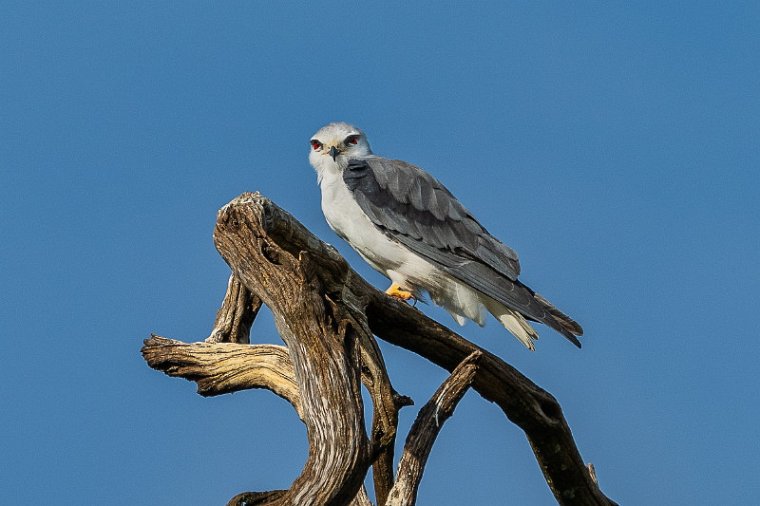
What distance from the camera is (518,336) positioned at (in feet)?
29.1

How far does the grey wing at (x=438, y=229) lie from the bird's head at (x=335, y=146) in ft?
1.50

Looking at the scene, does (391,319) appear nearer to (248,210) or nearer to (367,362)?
(367,362)

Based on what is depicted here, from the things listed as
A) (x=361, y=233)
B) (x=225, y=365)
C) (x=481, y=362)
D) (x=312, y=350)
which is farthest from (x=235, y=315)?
(x=481, y=362)

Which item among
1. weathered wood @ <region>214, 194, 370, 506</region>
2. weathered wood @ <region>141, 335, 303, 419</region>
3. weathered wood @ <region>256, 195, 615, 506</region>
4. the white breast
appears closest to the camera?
weathered wood @ <region>214, 194, 370, 506</region>

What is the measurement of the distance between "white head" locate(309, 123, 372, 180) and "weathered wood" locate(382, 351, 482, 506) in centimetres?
353

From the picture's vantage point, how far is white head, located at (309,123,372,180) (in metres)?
9.66

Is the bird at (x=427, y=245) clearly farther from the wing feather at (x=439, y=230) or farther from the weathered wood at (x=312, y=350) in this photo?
the weathered wood at (x=312, y=350)

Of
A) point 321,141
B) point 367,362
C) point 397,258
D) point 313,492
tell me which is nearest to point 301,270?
point 367,362

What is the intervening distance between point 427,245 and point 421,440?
2.87 metres

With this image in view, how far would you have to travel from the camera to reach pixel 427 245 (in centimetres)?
897

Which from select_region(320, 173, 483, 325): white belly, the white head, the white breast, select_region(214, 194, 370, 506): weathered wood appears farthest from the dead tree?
the white head

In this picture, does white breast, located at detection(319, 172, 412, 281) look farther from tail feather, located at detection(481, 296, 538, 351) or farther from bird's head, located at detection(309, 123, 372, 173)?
tail feather, located at detection(481, 296, 538, 351)

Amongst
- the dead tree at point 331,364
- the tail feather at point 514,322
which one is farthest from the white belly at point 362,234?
the dead tree at point 331,364

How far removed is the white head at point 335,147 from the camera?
9664 millimetres
